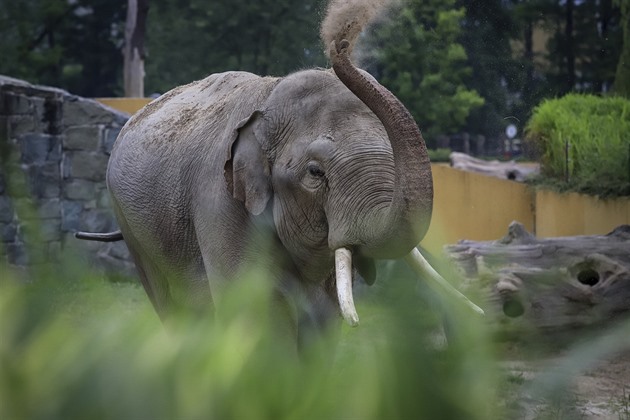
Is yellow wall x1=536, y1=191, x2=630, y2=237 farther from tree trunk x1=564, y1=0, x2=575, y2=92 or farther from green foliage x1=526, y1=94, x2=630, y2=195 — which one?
tree trunk x1=564, y1=0, x2=575, y2=92

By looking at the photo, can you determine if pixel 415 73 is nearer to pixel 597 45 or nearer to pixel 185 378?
pixel 597 45

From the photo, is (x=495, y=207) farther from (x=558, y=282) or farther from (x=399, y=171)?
(x=399, y=171)

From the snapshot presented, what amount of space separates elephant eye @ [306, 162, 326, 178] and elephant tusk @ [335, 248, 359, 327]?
0.35 meters

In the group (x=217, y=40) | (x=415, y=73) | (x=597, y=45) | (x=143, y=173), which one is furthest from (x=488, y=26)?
(x=217, y=40)

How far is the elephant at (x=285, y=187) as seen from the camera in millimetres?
4230

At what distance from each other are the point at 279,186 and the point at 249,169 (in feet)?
0.48

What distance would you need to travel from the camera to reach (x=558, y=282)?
7.23 metres

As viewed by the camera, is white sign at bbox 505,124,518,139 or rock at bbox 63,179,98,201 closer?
white sign at bbox 505,124,518,139

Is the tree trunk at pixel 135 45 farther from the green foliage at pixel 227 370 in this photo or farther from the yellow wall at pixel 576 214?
the green foliage at pixel 227 370

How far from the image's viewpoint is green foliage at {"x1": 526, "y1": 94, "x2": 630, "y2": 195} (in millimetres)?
10016

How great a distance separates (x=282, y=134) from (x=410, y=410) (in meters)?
3.54

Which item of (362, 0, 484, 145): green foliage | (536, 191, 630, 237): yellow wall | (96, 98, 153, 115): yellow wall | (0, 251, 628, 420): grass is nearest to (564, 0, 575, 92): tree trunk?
(362, 0, 484, 145): green foliage

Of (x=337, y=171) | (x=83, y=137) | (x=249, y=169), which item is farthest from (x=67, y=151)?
(x=337, y=171)

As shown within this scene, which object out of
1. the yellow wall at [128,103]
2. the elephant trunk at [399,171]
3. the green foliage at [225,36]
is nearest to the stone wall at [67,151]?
the yellow wall at [128,103]
